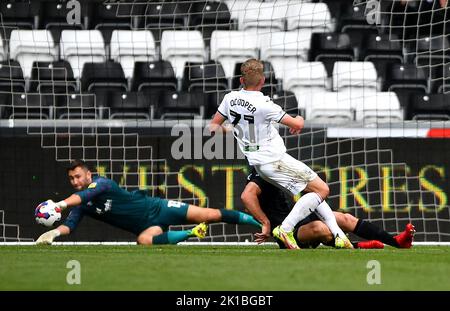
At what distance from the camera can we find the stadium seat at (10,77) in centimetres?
1656

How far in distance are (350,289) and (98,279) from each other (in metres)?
1.83

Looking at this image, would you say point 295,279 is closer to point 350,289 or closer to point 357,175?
point 350,289

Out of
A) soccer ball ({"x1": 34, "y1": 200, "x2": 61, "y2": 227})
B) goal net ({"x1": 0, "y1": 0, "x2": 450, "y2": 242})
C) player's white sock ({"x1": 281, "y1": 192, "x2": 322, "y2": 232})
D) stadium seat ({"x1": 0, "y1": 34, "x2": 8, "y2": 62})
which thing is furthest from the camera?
stadium seat ({"x1": 0, "y1": 34, "x2": 8, "y2": 62})

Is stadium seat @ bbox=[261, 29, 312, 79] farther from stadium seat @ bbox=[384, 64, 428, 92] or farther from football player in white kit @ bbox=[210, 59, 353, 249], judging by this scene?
football player in white kit @ bbox=[210, 59, 353, 249]

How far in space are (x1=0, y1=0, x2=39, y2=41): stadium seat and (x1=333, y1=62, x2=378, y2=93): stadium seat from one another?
501 cm

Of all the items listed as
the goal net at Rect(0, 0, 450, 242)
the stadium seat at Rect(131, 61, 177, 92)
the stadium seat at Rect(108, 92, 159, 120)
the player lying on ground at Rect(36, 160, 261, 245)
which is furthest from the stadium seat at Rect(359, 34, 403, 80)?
the player lying on ground at Rect(36, 160, 261, 245)

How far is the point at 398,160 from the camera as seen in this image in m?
14.7

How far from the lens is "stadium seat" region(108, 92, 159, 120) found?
16.2 metres

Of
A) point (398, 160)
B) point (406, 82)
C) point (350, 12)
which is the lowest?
point (398, 160)

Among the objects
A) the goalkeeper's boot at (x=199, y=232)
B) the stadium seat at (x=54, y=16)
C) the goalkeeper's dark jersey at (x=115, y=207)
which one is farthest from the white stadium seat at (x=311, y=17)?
the goalkeeper's boot at (x=199, y=232)

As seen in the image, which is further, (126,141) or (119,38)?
(119,38)

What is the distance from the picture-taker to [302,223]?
11.8m

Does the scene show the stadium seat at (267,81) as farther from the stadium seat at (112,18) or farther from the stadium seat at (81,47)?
the stadium seat at (112,18)

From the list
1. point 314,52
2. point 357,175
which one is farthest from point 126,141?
point 314,52
